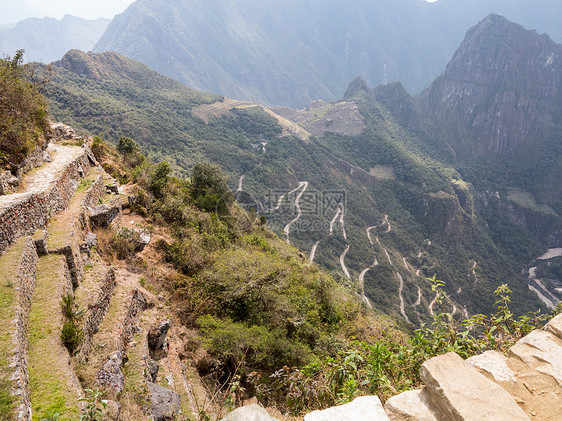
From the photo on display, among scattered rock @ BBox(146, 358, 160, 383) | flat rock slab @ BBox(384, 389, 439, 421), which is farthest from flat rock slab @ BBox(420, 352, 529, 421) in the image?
scattered rock @ BBox(146, 358, 160, 383)

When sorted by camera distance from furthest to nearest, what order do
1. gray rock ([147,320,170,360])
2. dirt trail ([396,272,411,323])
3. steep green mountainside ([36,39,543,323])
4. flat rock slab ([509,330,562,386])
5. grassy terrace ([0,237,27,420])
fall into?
steep green mountainside ([36,39,543,323])
dirt trail ([396,272,411,323])
gray rock ([147,320,170,360])
grassy terrace ([0,237,27,420])
flat rock slab ([509,330,562,386])

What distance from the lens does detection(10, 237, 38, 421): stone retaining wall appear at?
5204 mm

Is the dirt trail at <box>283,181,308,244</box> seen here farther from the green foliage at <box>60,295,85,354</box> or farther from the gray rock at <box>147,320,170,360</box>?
the green foliage at <box>60,295,85,354</box>

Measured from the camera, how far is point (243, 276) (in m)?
13.6

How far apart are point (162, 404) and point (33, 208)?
8325 mm

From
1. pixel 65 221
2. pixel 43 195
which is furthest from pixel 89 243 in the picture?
pixel 43 195

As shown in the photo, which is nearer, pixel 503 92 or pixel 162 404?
pixel 162 404

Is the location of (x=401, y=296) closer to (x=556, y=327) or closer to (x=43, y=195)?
(x=556, y=327)

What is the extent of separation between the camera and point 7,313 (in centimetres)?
661

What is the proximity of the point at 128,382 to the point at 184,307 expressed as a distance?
4.82 m

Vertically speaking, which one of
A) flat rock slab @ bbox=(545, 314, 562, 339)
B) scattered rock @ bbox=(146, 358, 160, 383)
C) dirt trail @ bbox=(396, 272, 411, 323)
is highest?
flat rock slab @ bbox=(545, 314, 562, 339)

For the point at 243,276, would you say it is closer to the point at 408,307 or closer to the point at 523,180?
the point at 408,307

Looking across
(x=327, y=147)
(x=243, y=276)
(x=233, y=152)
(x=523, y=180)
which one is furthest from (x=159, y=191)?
(x=523, y=180)

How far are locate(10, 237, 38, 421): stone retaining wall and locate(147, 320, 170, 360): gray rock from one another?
332cm
